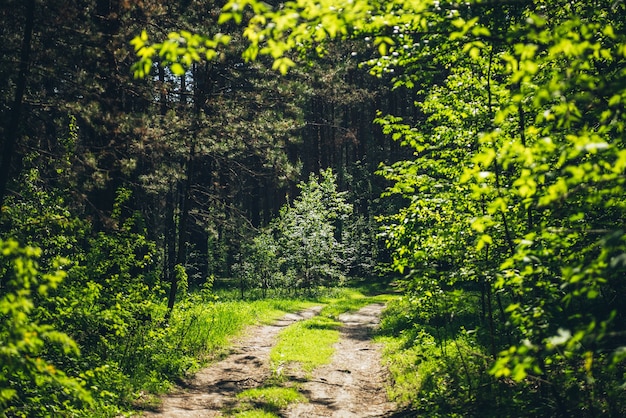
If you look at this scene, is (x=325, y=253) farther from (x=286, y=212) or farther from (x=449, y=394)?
(x=449, y=394)

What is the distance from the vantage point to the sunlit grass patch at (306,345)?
36.1 feet

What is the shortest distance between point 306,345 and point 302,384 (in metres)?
3.01

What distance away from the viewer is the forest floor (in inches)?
314

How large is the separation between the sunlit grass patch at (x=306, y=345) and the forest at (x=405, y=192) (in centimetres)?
157

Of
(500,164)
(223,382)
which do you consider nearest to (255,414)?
(223,382)

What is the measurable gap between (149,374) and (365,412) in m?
4.00

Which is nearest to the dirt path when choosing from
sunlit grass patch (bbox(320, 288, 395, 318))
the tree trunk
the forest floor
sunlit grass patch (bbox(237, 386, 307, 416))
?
the forest floor

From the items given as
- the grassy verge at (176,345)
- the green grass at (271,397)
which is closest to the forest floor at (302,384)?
the green grass at (271,397)

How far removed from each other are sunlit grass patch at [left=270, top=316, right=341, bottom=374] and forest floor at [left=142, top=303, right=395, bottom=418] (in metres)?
0.22

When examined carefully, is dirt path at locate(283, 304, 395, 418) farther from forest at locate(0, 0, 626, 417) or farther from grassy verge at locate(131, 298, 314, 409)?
grassy verge at locate(131, 298, 314, 409)

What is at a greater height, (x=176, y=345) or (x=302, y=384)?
(x=176, y=345)

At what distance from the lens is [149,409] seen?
25.3 ft

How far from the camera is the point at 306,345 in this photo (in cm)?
1237

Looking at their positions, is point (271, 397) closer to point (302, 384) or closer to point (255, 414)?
point (255, 414)
